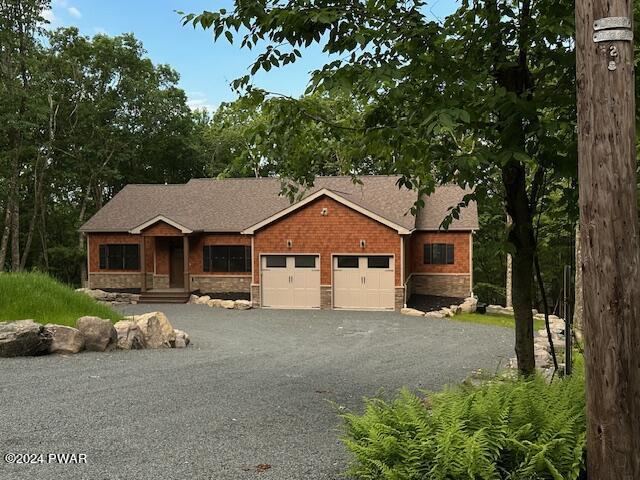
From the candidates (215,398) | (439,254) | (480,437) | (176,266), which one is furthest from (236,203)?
(480,437)

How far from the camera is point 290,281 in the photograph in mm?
22281

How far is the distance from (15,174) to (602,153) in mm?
31039

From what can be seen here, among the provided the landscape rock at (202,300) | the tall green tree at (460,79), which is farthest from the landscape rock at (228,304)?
the tall green tree at (460,79)

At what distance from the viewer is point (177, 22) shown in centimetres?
517

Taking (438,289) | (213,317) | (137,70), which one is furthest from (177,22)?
(137,70)

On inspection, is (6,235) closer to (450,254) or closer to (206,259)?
(206,259)

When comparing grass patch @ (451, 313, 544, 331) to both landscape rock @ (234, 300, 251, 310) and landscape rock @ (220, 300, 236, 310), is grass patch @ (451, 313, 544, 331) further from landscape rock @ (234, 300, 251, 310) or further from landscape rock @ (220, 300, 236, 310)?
landscape rock @ (220, 300, 236, 310)

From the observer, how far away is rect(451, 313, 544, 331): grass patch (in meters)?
18.5

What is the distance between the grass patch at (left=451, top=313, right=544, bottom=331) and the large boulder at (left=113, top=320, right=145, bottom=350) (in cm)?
1124

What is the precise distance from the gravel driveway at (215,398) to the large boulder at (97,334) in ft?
1.59

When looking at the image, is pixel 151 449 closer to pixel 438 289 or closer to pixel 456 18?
pixel 456 18

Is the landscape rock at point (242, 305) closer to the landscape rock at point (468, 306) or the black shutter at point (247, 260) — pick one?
the black shutter at point (247, 260)

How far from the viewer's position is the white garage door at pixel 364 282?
21.2 meters

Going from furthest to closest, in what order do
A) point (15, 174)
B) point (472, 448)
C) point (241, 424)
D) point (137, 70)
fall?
point (137, 70) → point (15, 174) → point (241, 424) → point (472, 448)
